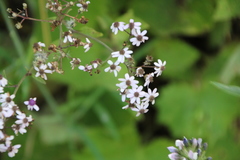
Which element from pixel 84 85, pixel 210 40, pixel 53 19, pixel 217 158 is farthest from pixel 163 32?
pixel 53 19

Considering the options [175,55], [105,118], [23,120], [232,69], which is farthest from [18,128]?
[175,55]

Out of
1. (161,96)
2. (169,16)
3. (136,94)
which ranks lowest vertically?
(136,94)

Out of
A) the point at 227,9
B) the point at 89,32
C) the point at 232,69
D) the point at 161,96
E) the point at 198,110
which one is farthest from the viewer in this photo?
the point at 161,96

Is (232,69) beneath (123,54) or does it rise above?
above

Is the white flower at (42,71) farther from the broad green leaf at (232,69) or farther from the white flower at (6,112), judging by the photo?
the broad green leaf at (232,69)

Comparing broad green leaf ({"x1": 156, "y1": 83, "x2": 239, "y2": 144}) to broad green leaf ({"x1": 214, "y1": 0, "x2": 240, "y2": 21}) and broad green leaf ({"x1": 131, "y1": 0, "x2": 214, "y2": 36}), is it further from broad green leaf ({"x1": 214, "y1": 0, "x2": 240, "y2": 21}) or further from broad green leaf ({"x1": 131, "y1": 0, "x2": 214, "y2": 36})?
broad green leaf ({"x1": 214, "y1": 0, "x2": 240, "y2": 21})

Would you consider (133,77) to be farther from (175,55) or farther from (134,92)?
(175,55)

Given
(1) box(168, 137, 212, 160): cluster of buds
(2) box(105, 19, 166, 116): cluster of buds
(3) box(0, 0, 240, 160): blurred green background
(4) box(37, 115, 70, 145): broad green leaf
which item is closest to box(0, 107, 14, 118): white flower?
(2) box(105, 19, 166, 116): cluster of buds
